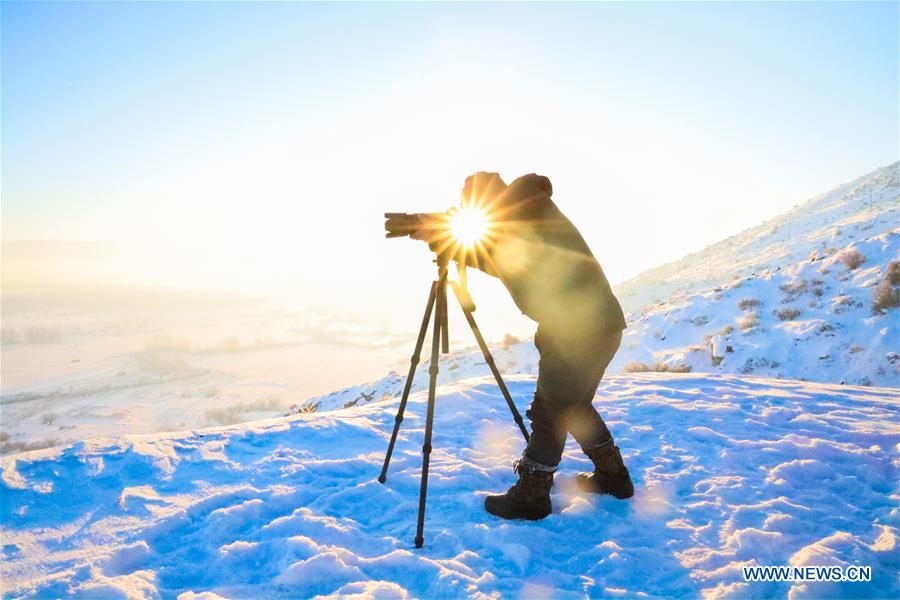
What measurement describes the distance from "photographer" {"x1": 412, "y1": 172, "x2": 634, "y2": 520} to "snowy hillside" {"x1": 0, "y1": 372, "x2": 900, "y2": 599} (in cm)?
40

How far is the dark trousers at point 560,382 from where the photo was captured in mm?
3133

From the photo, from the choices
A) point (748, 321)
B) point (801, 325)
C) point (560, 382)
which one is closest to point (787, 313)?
point (748, 321)

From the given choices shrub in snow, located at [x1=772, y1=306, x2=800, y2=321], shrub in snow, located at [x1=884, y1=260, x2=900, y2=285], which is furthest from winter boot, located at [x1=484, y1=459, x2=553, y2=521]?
shrub in snow, located at [x1=884, y1=260, x2=900, y2=285]

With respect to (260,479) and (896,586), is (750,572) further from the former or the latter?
(260,479)

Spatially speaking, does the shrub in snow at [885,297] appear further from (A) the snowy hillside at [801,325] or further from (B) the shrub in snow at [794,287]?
(B) the shrub in snow at [794,287]

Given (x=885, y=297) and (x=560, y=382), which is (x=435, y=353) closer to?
(x=560, y=382)

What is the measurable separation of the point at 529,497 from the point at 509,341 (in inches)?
708

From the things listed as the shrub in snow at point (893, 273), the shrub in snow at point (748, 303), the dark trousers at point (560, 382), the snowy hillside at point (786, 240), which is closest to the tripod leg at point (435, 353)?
the dark trousers at point (560, 382)

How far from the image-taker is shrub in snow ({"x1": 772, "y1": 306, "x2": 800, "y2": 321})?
11.1 m

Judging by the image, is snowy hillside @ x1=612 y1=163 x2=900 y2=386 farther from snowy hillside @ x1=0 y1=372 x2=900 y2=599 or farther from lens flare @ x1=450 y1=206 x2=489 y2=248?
lens flare @ x1=450 y1=206 x2=489 y2=248

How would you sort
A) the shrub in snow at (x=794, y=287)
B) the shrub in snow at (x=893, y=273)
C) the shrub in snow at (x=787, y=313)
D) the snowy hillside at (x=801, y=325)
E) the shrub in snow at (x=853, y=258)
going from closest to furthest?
the snowy hillside at (x=801, y=325) < the shrub in snow at (x=893, y=273) < the shrub in snow at (x=787, y=313) < the shrub in snow at (x=853, y=258) < the shrub in snow at (x=794, y=287)

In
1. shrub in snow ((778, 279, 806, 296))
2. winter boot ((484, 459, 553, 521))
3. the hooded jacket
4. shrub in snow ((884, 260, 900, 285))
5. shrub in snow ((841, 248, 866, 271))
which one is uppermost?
the hooded jacket

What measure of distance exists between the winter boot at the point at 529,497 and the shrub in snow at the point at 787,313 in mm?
11147

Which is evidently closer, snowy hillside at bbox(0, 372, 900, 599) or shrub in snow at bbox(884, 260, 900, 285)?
snowy hillside at bbox(0, 372, 900, 599)
